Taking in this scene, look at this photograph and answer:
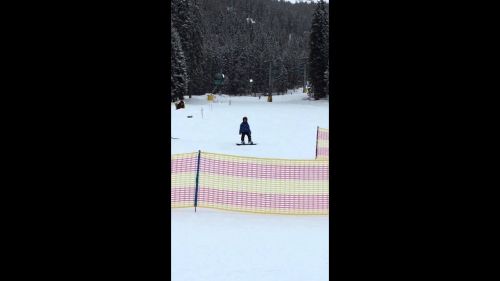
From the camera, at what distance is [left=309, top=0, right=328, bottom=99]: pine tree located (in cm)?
7144

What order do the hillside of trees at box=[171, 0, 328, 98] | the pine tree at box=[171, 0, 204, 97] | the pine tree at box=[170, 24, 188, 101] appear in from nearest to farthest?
1. the pine tree at box=[170, 24, 188, 101]
2. the pine tree at box=[171, 0, 204, 97]
3. the hillside of trees at box=[171, 0, 328, 98]

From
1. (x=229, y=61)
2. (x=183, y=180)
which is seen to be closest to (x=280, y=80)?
(x=229, y=61)

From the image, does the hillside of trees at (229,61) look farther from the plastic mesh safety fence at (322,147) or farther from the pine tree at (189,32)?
the plastic mesh safety fence at (322,147)

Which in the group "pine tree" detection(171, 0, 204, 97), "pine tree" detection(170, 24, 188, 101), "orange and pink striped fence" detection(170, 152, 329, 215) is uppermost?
"pine tree" detection(171, 0, 204, 97)

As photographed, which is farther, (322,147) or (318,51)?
(318,51)

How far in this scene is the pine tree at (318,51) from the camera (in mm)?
71438

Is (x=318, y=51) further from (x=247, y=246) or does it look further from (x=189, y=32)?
(x=247, y=246)

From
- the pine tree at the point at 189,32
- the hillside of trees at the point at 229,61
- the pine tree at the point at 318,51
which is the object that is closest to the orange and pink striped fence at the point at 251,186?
the hillside of trees at the point at 229,61

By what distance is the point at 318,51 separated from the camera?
2844 inches

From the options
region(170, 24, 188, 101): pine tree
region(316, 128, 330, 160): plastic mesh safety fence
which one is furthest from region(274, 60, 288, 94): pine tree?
region(316, 128, 330, 160): plastic mesh safety fence

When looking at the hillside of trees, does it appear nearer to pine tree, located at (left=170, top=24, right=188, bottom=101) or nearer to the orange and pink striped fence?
pine tree, located at (left=170, top=24, right=188, bottom=101)
